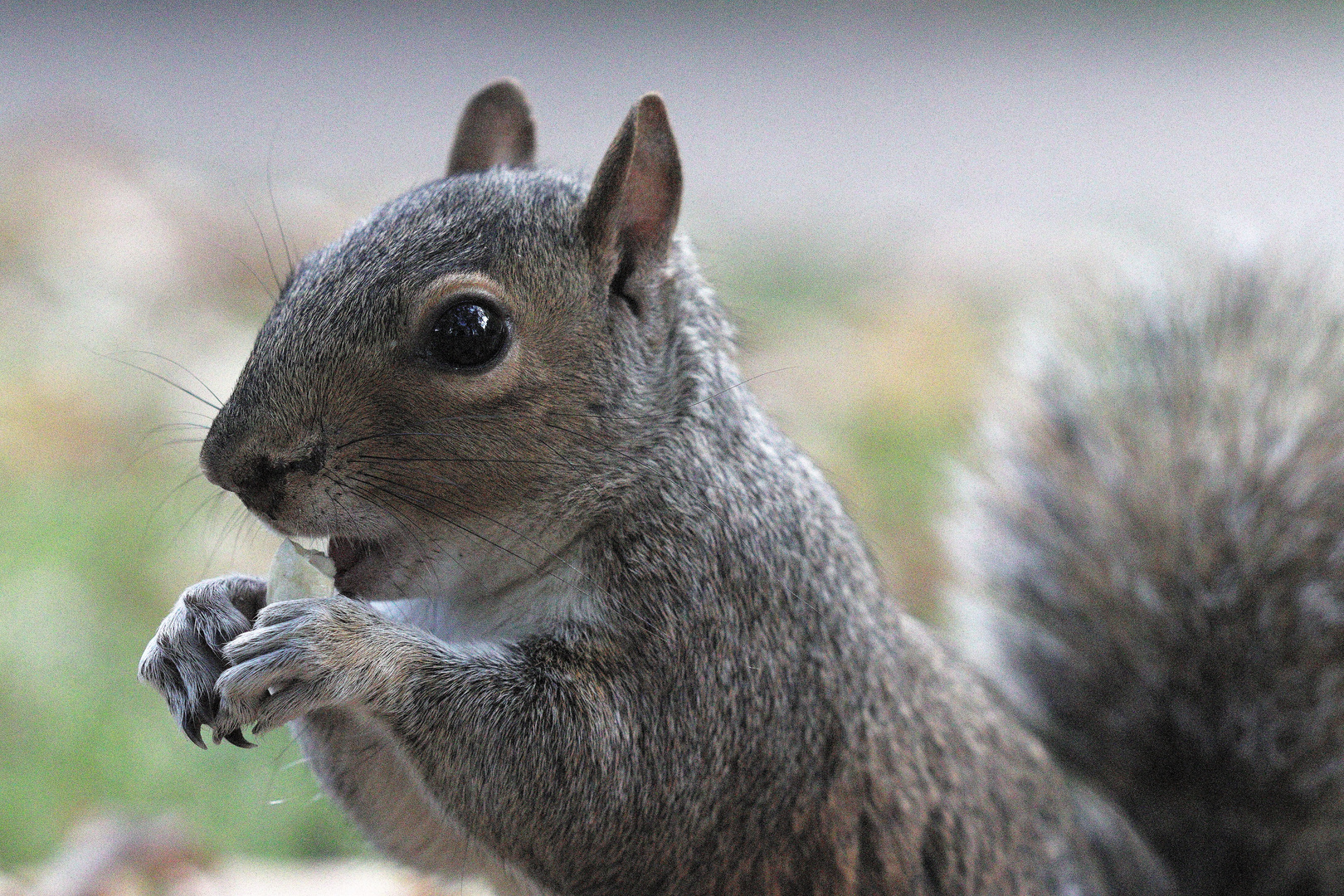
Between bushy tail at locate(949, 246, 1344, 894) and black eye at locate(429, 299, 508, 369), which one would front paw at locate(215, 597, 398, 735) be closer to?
black eye at locate(429, 299, 508, 369)

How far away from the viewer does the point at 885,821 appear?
56.8 inches

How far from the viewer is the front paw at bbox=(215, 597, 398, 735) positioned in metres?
1.13

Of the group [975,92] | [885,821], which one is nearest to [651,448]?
[885,821]

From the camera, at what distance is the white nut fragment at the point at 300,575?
126 cm

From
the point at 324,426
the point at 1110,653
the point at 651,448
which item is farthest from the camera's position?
the point at 1110,653

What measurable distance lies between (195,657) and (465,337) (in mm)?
359

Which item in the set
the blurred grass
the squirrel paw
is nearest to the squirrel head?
the squirrel paw

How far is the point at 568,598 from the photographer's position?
130 centimetres

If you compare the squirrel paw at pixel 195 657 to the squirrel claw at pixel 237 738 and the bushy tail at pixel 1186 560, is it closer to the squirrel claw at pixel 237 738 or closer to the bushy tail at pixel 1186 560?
the squirrel claw at pixel 237 738

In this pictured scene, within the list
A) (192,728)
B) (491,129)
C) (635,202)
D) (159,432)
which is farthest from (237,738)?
(159,432)

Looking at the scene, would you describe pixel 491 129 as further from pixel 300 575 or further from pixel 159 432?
pixel 159 432

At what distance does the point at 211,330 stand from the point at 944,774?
2.14m

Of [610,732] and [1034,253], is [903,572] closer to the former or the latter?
[610,732]

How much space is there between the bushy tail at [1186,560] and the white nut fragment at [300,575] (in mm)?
991
